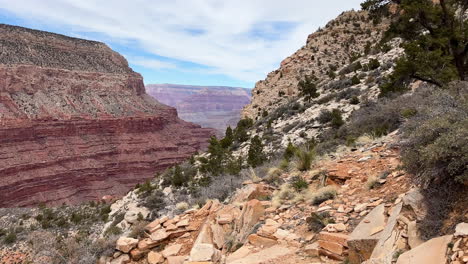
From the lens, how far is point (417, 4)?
1190 cm

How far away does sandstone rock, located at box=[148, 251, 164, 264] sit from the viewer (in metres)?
7.87

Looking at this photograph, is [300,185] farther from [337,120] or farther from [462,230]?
[337,120]

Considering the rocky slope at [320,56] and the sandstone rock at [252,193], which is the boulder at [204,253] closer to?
the sandstone rock at [252,193]

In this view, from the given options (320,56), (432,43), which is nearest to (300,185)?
(432,43)

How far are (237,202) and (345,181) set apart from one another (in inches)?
122

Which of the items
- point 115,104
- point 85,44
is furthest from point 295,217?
point 85,44

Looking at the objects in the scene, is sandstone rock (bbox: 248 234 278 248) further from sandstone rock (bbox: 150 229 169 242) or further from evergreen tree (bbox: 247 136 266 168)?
evergreen tree (bbox: 247 136 266 168)

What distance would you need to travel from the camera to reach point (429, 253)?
3.73 metres

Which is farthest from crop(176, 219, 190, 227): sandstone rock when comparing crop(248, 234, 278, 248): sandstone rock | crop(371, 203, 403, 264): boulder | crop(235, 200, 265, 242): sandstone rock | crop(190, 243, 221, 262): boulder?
crop(371, 203, 403, 264): boulder

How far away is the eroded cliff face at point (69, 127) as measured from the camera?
6369 cm

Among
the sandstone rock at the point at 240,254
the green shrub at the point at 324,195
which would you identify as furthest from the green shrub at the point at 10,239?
the green shrub at the point at 324,195

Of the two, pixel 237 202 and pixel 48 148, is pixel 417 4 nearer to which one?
pixel 237 202

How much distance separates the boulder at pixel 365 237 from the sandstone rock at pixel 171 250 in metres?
4.50

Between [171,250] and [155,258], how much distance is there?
426 mm
